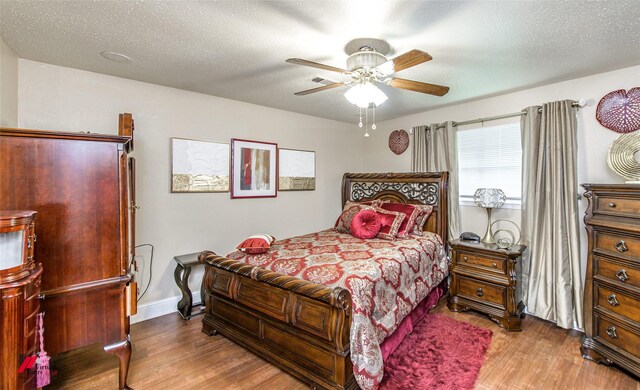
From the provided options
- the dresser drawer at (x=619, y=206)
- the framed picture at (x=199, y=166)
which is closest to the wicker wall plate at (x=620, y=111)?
the dresser drawer at (x=619, y=206)

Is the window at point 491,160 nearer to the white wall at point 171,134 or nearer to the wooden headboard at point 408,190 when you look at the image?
the wooden headboard at point 408,190

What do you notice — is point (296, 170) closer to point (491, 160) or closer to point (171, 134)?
point (171, 134)

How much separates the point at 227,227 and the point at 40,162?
2149 millimetres

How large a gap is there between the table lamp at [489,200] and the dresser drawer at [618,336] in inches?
44.8

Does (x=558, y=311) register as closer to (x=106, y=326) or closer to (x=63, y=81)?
(x=106, y=326)

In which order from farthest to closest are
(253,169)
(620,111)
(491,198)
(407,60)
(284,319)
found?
(253,169)
(491,198)
(620,111)
(284,319)
(407,60)

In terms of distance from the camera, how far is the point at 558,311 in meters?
2.82

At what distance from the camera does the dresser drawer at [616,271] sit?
6.86 feet

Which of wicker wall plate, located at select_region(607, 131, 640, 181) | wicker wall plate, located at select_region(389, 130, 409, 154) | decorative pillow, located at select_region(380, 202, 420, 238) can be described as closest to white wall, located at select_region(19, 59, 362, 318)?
wicker wall plate, located at select_region(389, 130, 409, 154)

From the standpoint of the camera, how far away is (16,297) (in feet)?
4.19

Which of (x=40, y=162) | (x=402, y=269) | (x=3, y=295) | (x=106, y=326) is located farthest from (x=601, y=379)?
(x=40, y=162)

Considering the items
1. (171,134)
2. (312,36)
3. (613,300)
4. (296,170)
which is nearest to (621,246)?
(613,300)

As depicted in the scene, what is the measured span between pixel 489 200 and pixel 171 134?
355 centimetres

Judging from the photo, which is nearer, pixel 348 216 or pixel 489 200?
pixel 489 200
